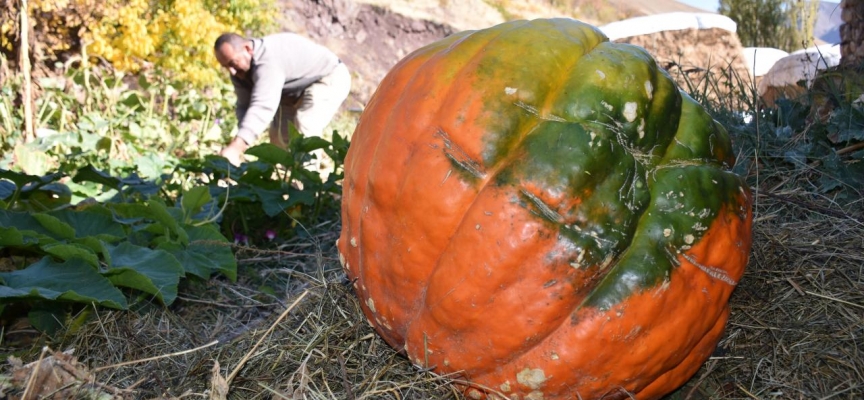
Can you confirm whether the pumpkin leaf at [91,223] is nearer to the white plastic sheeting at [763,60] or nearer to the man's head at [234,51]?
the man's head at [234,51]

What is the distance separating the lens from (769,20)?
24.7 metres

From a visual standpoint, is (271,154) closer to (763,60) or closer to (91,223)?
(91,223)

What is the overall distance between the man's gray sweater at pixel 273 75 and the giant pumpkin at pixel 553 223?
3793mm

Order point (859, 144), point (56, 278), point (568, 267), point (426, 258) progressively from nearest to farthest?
1. point (568, 267)
2. point (426, 258)
3. point (56, 278)
4. point (859, 144)

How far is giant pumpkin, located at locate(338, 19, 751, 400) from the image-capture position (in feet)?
4.64

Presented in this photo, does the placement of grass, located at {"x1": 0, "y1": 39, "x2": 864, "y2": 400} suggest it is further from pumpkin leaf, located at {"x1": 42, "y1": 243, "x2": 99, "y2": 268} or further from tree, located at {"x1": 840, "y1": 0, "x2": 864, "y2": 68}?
tree, located at {"x1": 840, "y1": 0, "x2": 864, "y2": 68}

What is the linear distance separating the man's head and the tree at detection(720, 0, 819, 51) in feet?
75.8

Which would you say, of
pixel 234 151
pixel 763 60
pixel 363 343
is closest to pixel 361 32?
pixel 763 60

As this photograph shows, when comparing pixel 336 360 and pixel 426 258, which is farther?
pixel 336 360

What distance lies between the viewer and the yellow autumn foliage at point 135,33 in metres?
7.37

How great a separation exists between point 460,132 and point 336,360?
0.72 meters

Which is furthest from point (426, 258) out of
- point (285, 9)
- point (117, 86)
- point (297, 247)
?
point (285, 9)

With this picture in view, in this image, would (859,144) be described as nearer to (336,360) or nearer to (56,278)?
(336,360)

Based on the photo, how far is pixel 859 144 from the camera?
2521 millimetres
